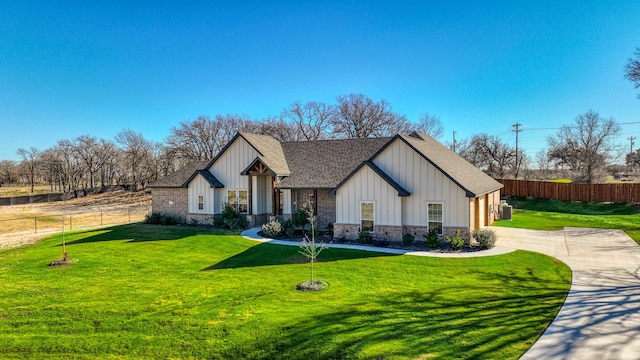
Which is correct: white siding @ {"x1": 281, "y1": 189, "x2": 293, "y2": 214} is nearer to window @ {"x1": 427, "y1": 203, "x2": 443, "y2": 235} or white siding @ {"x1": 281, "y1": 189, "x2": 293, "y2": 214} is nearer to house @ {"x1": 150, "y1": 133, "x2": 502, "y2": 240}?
house @ {"x1": 150, "y1": 133, "x2": 502, "y2": 240}

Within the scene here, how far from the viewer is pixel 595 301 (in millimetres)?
9508

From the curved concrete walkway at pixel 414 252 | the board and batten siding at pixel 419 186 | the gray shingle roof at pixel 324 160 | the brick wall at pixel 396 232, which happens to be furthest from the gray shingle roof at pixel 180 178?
the board and batten siding at pixel 419 186

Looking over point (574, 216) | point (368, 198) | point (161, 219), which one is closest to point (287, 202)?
point (368, 198)

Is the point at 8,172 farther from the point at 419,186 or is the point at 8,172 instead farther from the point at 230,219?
the point at 419,186

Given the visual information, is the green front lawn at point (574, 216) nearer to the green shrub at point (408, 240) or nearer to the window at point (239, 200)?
the green shrub at point (408, 240)

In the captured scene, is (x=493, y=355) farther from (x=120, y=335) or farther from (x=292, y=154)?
(x=292, y=154)

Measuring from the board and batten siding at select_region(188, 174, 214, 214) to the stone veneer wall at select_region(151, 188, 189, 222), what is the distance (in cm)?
90

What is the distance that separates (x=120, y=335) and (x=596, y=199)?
4016cm

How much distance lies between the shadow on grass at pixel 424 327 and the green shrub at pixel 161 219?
1987 cm

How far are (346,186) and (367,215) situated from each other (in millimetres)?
1880

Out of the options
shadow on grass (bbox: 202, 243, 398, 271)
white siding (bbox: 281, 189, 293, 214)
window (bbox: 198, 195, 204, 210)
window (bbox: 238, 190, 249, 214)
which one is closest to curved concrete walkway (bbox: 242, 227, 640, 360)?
shadow on grass (bbox: 202, 243, 398, 271)

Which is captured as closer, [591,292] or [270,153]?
[591,292]

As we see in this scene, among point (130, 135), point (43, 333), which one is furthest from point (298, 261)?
point (130, 135)

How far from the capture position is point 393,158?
714 inches
